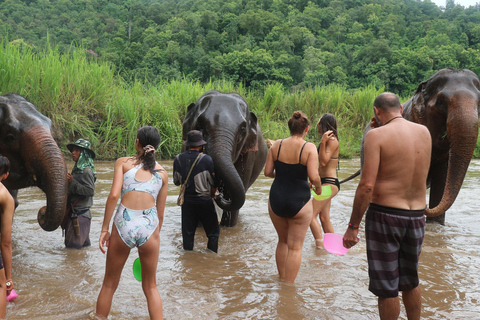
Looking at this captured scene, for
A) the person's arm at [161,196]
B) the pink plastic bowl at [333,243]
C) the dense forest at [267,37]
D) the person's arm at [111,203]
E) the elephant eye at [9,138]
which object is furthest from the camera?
the dense forest at [267,37]

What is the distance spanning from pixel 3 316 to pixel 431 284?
3.84 m

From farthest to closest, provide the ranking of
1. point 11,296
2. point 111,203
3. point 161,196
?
point 11,296, point 161,196, point 111,203

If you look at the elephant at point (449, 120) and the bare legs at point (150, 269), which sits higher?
the elephant at point (449, 120)

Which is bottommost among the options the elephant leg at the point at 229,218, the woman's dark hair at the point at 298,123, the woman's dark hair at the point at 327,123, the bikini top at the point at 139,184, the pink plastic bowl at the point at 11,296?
the elephant leg at the point at 229,218

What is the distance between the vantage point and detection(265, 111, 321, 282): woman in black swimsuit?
4.64m

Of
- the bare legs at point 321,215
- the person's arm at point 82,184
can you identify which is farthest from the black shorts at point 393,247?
the person's arm at point 82,184

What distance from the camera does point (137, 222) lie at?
12.1 ft

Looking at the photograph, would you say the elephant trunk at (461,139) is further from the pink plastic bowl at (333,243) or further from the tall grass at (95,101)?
the tall grass at (95,101)

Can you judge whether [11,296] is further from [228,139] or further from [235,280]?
[228,139]

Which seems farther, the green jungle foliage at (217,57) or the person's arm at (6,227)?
the green jungle foliage at (217,57)

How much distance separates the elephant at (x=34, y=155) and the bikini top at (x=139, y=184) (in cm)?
129

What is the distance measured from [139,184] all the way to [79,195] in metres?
2.27

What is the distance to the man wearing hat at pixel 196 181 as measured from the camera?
219 inches

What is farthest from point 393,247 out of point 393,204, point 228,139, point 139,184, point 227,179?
point 228,139
